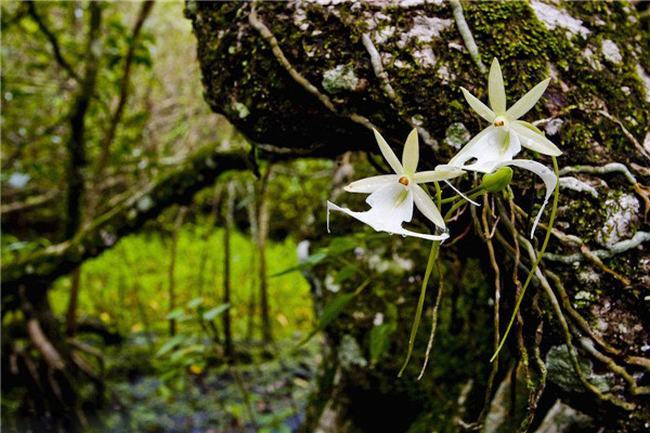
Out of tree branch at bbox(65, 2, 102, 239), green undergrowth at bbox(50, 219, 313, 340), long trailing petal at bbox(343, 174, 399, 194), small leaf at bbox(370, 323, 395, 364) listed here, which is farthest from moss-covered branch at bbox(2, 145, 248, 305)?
long trailing petal at bbox(343, 174, 399, 194)

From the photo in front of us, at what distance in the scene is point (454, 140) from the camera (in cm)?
68

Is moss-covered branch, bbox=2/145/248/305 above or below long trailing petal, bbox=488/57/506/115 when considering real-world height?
below

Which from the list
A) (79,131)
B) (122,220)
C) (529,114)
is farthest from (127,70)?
(529,114)

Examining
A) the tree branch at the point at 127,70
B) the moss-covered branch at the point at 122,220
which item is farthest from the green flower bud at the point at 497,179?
the tree branch at the point at 127,70

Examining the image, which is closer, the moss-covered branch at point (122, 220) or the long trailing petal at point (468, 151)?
the long trailing petal at point (468, 151)

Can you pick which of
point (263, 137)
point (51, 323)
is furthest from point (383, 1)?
point (51, 323)

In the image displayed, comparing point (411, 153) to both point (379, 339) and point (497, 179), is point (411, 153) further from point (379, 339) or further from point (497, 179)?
point (379, 339)

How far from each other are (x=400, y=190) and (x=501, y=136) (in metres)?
0.10

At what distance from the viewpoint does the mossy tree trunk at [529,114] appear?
2.14 feet

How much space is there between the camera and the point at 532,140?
49 cm

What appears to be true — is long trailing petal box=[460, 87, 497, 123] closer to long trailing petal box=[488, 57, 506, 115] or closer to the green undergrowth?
long trailing petal box=[488, 57, 506, 115]

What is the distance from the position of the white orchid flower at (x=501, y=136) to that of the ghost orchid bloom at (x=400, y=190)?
0.08 feet

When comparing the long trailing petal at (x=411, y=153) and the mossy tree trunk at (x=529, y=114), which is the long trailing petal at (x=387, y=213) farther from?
the mossy tree trunk at (x=529, y=114)

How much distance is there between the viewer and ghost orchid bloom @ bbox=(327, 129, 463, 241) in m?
0.49
